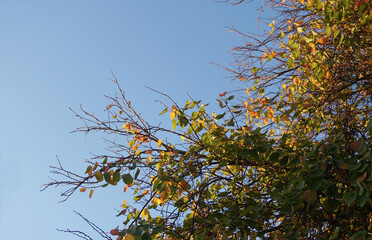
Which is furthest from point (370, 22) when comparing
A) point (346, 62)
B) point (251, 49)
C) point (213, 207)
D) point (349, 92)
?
point (213, 207)

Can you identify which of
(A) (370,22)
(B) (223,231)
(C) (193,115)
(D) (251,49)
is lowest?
(B) (223,231)

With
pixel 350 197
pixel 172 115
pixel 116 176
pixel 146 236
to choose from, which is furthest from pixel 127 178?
pixel 350 197

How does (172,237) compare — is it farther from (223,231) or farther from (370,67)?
(370,67)

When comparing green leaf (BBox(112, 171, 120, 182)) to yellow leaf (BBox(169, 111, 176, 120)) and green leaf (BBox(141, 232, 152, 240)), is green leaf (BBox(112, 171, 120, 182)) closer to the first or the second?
green leaf (BBox(141, 232, 152, 240))

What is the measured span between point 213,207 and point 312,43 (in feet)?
5.04

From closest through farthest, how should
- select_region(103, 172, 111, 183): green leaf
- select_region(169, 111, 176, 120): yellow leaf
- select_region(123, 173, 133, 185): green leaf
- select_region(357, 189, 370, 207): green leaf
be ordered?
select_region(357, 189, 370, 207): green leaf, select_region(123, 173, 133, 185): green leaf, select_region(103, 172, 111, 183): green leaf, select_region(169, 111, 176, 120): yellow leaf

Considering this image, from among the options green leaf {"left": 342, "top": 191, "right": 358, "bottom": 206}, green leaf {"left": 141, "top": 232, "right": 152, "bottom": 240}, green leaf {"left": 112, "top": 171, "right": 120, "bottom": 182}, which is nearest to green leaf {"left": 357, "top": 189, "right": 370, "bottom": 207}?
green leaf {"left": 342, "top": 191, "right": 358, "bottom": 206}

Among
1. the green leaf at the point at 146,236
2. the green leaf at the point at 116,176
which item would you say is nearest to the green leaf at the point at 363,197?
the green leaf at the point at 146,236

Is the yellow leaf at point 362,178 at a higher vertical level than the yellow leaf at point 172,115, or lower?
lower

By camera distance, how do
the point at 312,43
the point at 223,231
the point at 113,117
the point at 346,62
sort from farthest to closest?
the point at 113,117, the point at 346,62, the point at 312,43, the point at 223,231

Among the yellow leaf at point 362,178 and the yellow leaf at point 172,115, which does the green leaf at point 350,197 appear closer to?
the yellow leaf at point 362,178

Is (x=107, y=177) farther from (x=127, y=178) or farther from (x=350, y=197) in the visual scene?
(x=350, y=197)

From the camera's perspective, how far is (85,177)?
3369 mm

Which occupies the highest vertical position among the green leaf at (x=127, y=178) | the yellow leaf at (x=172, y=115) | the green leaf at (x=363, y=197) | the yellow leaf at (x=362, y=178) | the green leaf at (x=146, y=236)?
the yellow leaf at (x=172, y=115)
